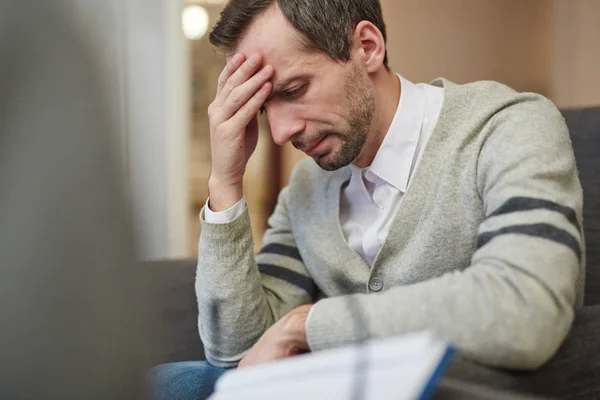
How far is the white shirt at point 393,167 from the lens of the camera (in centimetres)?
115

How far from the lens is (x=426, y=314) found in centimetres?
72

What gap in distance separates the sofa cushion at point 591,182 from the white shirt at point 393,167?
303mm

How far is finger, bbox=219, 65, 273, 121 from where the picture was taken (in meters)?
1.12

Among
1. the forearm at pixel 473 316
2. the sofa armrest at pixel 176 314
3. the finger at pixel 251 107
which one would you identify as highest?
the finger at pixel 251 107

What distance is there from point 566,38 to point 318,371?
8.29 feet

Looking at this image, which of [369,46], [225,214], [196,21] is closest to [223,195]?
[225,214]

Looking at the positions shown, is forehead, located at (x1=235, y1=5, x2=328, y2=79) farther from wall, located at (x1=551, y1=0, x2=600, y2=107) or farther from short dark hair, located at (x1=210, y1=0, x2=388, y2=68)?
wall, located at (x1=551, y1=0, x2=600, y2=107)

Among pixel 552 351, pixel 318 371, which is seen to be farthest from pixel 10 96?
pixel 552 351

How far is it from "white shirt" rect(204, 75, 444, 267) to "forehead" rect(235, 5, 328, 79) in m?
0.18

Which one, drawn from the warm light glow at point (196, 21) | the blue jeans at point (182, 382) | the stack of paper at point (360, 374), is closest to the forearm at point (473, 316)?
the stack of paper at point (360, 374)

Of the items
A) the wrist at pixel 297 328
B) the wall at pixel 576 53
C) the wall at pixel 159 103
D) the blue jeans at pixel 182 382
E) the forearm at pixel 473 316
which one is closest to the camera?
the forearm at pixel 473 316

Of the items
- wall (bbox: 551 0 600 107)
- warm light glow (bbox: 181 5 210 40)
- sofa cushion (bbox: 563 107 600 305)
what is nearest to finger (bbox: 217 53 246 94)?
sofa cushion (bbox: 563 107 600 305)

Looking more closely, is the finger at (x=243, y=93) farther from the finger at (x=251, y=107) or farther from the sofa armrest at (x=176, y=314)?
the sofa armrest at (x=176, y=314)

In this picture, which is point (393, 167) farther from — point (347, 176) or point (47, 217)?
point (47, 217)
